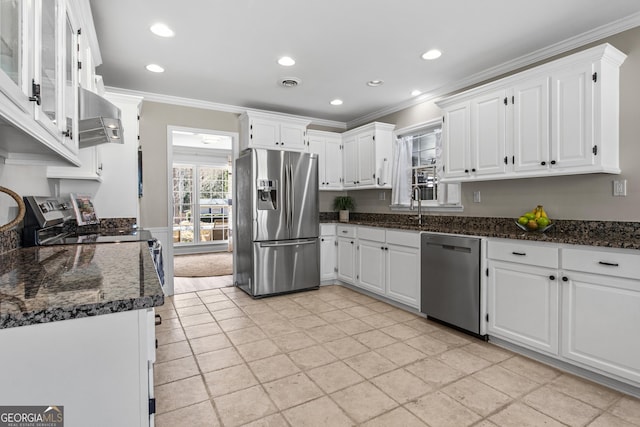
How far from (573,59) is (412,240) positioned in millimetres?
1935

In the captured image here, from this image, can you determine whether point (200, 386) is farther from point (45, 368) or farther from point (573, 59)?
point (573, 59)

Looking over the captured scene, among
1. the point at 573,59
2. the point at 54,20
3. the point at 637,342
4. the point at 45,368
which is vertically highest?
the point at 573,59

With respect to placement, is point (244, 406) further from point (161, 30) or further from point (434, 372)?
point (161, 30)

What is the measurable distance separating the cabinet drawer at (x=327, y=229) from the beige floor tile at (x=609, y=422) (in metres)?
3.27

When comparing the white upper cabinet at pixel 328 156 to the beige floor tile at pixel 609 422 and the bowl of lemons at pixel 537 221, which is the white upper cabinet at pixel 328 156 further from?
the beige floor tile at pixel 609 422

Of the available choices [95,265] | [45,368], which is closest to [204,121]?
[95,265]

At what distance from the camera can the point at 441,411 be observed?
Answer: 1.84 meters

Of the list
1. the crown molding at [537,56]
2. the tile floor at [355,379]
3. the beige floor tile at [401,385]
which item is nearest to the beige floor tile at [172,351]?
the tile floor at [355,379]

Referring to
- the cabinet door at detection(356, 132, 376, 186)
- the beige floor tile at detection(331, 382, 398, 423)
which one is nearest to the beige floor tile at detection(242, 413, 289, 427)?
the beige floor tile at detection(331, 382, 398, 423)

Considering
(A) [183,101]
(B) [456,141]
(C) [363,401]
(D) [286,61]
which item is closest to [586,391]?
(C) [363,401]

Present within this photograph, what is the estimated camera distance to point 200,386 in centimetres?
→ 210

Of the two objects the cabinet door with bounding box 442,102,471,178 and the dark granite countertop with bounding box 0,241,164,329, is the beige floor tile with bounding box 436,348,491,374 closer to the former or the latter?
the cabinet door with bounding box 442,102,471,178

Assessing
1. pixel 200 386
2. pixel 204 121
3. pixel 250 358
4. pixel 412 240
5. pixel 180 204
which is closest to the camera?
pixel 200 386

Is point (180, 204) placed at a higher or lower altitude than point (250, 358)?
higher
